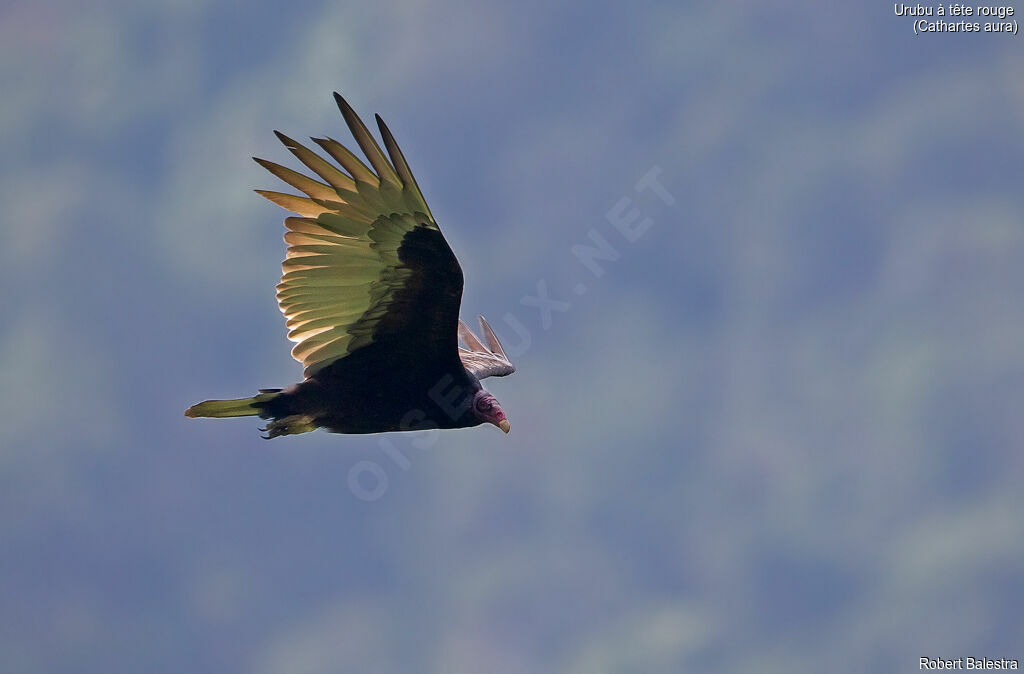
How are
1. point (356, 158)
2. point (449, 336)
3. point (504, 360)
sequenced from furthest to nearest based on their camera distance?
Answer: point (504, 360) → point (449, 336) → point (356, 158)

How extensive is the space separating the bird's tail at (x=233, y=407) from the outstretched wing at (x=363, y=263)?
40cm

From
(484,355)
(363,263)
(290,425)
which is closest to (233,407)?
(290,425)

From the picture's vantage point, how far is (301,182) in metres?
9.98

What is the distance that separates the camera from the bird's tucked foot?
1073 cm

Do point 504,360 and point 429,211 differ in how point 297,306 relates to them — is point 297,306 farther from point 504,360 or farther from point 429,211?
point 504,360

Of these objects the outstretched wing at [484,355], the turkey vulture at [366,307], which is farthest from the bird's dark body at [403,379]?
the outstretched wing at [484,355]

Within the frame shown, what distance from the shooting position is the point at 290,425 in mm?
10789

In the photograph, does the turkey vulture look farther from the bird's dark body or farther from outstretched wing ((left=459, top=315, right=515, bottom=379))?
outstretched wing ((left=459, top=315, right=515, bottom=379))

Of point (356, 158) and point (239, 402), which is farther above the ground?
point (356, 158)

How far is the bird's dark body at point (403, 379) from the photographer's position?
33.6 feet

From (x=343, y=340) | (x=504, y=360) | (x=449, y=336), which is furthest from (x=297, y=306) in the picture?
(x=504, y=360)

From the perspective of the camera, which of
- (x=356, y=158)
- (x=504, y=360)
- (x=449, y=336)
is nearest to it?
(x=356, y=158)

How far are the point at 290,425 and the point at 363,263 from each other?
1.63 meters

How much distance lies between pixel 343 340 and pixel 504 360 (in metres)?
3.20
